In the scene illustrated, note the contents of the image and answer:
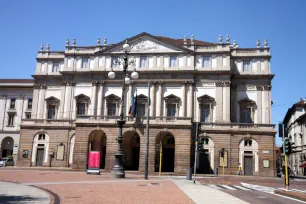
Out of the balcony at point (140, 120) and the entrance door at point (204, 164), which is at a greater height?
the balcony at point (140, 120)

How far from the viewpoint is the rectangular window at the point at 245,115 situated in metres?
48.7

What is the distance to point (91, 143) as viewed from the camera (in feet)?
152

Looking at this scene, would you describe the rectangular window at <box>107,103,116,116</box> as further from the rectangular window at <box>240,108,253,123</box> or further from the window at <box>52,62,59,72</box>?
the rectangular window at <box>240,108,253,123</box>

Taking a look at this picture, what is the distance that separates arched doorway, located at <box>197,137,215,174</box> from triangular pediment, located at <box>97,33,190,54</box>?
45.9ft

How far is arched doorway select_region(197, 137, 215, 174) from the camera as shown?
46156 mm

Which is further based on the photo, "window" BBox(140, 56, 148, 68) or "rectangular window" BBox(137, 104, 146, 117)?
"window" BBox(140, 56, 148, 68)

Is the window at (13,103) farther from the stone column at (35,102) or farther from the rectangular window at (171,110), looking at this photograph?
the rectangular window at (171,110)

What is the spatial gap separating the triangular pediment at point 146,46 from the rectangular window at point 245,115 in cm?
1258

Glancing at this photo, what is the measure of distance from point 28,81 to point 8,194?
2151 inches

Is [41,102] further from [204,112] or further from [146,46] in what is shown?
[204,112]

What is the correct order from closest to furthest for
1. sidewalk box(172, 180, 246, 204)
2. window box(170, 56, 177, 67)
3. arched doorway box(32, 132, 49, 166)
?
sidewalk box(172, 180, 246, 204)
window box(170, 56, 177, 67)
arched doorway box(32, 132, 49, 166)

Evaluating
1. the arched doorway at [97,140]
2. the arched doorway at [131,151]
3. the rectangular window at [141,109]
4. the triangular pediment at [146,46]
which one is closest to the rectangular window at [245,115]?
the triangular pediment at [146,46]

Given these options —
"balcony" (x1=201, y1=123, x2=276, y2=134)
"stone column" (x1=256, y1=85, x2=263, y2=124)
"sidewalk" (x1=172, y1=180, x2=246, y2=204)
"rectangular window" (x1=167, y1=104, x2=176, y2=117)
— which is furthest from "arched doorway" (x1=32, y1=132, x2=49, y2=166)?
"sidewalk" (x1=172, y1=180, x2=246, y2=204)

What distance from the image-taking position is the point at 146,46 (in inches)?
1994
